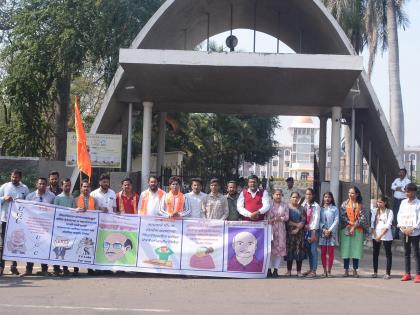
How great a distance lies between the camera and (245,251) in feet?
35.3

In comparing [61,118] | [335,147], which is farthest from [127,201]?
[61,118]

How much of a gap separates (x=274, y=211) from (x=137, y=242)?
250 cm

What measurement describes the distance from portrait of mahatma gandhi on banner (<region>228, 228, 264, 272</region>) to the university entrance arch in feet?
17.2

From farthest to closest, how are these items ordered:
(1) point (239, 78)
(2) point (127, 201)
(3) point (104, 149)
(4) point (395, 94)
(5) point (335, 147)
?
(4) point (395, 94), (5) point (335, 147), (3) point (104, 149), (1) point (239, 78), (2) point (127, 201)

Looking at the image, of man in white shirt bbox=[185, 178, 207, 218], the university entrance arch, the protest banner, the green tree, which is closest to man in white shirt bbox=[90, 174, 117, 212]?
the protest banner

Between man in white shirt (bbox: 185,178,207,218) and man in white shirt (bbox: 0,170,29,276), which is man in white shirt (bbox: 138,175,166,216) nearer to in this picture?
man in white shirt (bbox: 185,178,207,218)

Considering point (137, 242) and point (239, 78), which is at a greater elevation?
point (239, 78)

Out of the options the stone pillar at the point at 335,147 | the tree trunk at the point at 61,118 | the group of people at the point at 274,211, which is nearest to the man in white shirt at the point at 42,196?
the group of people at the point at 274,211

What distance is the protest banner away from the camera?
1067cm

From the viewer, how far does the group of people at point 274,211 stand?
1091 centimetres

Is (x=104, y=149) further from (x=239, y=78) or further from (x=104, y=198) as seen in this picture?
(x=104, y=198)
